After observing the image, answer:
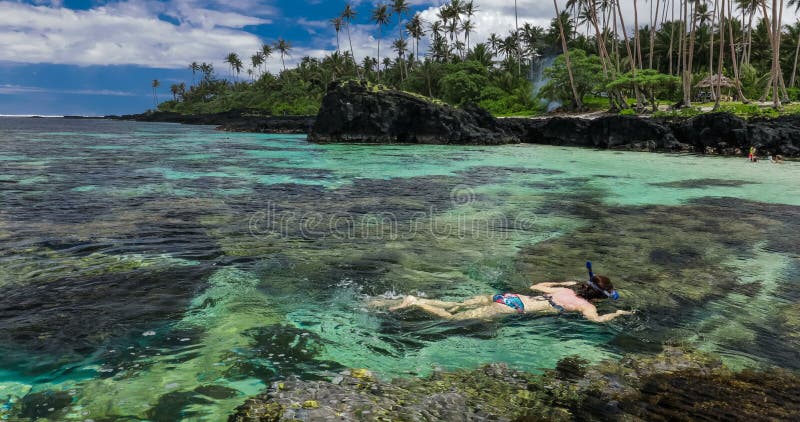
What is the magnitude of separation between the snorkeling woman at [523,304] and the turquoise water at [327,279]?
0.82ft

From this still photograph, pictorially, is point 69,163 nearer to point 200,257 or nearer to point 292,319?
point 200,257

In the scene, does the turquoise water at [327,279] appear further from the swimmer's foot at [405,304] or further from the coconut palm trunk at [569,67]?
the coconut palm trunk at [569,67]

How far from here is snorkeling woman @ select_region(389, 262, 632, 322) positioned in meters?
6.89

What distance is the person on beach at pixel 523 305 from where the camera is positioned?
6.89m

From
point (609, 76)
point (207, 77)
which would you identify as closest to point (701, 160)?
point (609, 76)

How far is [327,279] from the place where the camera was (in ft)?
27.2

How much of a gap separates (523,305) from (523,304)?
0.02 meters

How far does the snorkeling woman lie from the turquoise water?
0.25 metres

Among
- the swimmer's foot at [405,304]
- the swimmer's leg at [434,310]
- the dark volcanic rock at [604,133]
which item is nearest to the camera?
the swimmer's leg at [434,310]

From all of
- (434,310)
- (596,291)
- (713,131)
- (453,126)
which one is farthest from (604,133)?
(434,310)

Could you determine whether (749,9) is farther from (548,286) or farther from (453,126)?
(548,286)

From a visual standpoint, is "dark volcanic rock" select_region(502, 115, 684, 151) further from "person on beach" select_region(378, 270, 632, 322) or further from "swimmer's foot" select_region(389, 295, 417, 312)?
"swimmer's foot" select_region(389, 295, 417, 312)

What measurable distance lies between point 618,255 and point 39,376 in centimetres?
994

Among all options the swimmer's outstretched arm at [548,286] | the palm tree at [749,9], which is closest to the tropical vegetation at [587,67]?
the palm tree at [749,9]
